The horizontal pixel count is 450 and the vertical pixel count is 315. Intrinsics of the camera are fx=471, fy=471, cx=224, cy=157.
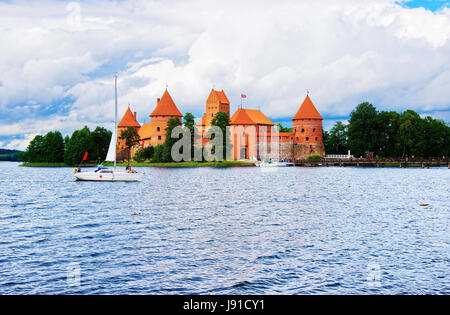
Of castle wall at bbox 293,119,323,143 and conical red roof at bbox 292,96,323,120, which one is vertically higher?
conical red roof at bbox 292,96,323,120

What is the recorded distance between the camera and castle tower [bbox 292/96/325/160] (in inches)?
3851

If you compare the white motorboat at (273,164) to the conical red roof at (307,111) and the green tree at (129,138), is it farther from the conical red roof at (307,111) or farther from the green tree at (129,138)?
the green tree at (129,138)

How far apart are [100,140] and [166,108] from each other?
14.6 m

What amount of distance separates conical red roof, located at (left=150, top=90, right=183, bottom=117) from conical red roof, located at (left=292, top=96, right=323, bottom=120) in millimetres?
25039

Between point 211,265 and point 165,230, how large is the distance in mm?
5292

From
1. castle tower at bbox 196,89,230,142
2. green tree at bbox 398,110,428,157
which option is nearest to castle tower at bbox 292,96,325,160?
green tree at bbox 398,110,428,157

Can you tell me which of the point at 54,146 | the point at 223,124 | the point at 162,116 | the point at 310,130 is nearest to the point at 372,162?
the point at 310,130

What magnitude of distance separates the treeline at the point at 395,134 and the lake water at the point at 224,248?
212 ft

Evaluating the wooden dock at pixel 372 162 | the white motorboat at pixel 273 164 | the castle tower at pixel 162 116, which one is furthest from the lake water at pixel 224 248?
the castle tower at pixel 162 116

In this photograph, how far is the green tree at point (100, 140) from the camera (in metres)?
92.6

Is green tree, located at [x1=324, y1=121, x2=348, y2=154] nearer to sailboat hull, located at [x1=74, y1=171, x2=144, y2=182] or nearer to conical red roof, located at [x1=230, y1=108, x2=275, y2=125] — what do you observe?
conical red roof, located at [x1=230, y1=108, x2=275, y2=125]

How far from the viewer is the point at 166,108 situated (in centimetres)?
9556
